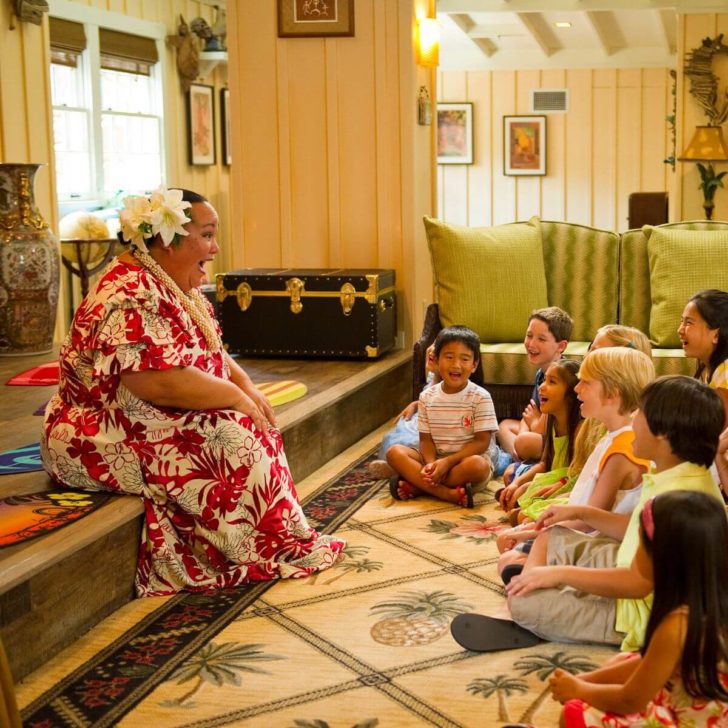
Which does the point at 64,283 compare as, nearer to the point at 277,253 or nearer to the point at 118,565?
the point at 277,253

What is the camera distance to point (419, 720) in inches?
101

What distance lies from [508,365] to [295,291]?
123cm

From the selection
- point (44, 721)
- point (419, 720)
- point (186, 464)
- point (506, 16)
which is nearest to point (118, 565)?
point (186, 464)

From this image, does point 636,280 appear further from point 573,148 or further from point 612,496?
point 573,148

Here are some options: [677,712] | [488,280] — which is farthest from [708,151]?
[677,712]

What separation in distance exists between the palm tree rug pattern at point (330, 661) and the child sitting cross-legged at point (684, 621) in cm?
→ 39

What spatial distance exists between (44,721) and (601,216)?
39.8 feet

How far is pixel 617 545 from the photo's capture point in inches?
120

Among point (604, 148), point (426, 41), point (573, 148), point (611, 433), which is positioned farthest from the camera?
point (573, 148)

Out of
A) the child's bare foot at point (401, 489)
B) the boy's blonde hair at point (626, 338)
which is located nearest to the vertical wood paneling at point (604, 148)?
the child's bare foot at point (401, 489)

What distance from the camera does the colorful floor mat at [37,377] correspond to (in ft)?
17.5

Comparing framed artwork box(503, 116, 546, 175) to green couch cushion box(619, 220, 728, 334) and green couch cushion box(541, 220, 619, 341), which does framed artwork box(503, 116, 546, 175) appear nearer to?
green couch cushion box(541, 220, 619, 341)

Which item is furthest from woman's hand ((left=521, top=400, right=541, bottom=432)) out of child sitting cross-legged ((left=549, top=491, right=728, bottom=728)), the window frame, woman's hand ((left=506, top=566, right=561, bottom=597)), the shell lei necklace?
the window frame

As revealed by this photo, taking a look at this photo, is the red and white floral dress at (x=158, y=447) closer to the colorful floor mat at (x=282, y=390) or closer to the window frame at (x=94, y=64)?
the colorful floor mat at (x=282, y=390)
